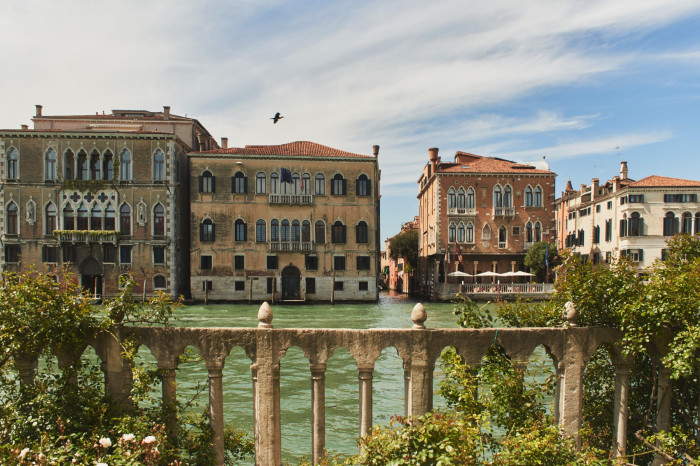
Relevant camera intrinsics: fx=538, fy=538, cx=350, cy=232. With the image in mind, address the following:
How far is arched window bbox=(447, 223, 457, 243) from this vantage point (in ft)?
115

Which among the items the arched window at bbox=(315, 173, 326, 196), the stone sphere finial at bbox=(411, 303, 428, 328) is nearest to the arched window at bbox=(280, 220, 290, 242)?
the arched window at bbox=(315, 173, 326, 196)

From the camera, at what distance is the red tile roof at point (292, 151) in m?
31.0

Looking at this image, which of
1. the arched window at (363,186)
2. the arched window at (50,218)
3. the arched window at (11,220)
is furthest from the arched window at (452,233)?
the arched window at (11,220)

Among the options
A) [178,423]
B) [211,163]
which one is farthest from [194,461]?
[211,163]

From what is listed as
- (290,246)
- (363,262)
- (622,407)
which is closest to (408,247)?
(363,262)

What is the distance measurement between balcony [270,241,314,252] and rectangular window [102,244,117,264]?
8.67 metres

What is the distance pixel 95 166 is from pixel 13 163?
421cm

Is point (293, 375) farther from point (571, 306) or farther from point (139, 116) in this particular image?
point (139, 116)

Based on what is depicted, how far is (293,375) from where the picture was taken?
40.3ft

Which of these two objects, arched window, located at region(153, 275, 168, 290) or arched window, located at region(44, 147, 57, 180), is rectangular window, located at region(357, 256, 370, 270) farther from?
arched window, located at region(44, 147, 57, 180)

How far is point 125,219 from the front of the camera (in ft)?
98.4

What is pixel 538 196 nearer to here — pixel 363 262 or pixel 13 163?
pixel 363 262

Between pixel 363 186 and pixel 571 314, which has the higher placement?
pixel 363 186

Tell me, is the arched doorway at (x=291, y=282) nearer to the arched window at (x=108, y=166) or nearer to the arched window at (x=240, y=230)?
the arched window at (x=240, y=230)
